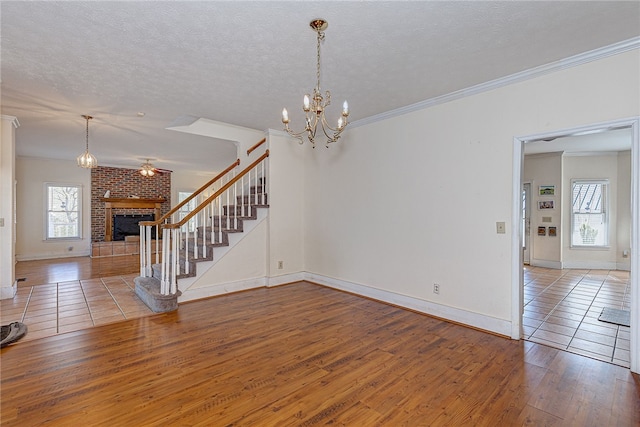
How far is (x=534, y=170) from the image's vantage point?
292 inches

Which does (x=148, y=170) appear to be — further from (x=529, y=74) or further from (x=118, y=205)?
(x=529, y=74)

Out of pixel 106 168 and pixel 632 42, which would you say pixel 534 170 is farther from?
pixel 106 168

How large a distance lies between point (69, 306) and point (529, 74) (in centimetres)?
609

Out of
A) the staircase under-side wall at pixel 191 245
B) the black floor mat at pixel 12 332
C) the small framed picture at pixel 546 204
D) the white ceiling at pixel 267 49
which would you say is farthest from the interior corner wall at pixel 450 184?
the small framed picture at pixel 546 204

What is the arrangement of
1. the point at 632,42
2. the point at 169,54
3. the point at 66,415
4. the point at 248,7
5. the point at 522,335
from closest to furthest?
1. the point at 66,415
2. the point at 248,7
3. the point at 632,42
4. the point at 169,54
5. the point at 522,335

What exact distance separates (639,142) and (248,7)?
3.20m

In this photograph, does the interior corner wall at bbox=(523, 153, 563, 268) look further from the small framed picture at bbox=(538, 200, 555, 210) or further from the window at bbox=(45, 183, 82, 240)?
the window at bbox=(45, 183, 82, 240)

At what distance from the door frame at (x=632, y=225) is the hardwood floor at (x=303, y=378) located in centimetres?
25

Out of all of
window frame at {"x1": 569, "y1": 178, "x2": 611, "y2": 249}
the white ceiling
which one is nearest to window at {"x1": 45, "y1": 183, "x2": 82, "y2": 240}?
the white ceiling

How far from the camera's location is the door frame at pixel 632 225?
2.50 metres

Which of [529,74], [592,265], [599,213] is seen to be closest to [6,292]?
[529,74]

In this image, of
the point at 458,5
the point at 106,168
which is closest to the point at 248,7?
the point at 458,5

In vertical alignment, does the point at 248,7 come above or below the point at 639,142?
above

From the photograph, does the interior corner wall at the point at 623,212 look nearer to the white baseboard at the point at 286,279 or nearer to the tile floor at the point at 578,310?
the tile floor at the point at 578,310
